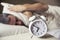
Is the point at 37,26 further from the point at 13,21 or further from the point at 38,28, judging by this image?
the point at 13,21

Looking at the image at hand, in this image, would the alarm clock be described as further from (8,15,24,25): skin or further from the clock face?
(8,15,24,25): skin

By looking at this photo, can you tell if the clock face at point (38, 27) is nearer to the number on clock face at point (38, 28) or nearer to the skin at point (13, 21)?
the number on clock face at point (38, 28)

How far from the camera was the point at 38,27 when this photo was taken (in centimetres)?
107

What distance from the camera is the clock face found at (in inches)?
41.6

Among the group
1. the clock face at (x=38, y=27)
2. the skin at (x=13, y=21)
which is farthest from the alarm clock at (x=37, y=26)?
the skin at (x=13, y=21)

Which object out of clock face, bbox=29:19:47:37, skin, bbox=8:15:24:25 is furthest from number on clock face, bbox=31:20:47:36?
skin, bbox=8:15:24:25

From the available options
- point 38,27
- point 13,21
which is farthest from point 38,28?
point 13,21

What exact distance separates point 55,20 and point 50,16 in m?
0.06

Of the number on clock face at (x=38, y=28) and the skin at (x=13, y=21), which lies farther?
the skin at (x=13, y=21)

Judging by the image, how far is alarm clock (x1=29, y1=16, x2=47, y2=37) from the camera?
3.47ft

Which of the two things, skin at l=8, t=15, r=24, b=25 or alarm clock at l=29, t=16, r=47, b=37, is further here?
skin at l=8, t=15, r=24, b=25

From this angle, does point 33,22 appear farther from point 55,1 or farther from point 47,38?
point 55,1

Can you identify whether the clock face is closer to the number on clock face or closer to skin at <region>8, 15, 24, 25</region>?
the number on clock face

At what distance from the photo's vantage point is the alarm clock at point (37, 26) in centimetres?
106
